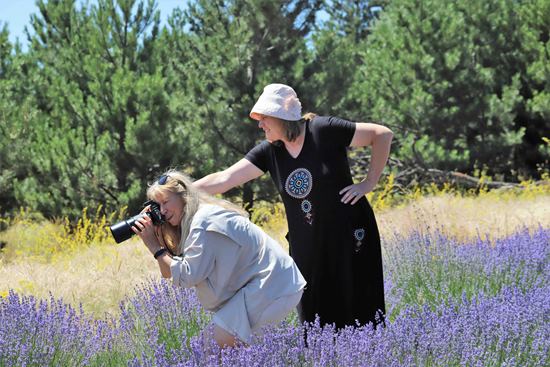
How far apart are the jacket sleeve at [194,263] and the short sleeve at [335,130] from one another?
92 centimetres

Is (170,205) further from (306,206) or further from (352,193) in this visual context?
(352,193)

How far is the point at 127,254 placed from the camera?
23.8 feet

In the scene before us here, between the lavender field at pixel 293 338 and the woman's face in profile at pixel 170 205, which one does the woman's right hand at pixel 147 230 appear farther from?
the lavender field at pixel 293 338

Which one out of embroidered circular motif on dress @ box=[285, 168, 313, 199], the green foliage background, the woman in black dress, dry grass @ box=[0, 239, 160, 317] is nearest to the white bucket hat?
the woman in black dress

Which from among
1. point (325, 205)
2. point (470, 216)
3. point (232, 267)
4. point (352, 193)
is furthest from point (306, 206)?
point (470, 216)

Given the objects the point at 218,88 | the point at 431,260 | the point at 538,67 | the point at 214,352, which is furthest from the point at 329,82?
the point at 214,352

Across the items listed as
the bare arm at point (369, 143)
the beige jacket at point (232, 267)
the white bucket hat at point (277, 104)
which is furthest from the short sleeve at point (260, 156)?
the beige jacket at point (232, 267)

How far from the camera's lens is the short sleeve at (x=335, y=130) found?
3.69 meters

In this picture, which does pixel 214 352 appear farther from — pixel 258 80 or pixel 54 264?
pixel 258 80

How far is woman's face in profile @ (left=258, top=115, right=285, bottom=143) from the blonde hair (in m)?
0.53

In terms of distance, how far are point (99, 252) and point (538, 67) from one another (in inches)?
292

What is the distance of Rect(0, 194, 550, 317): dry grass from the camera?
18.0 feet

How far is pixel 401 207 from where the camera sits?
31.5 feet

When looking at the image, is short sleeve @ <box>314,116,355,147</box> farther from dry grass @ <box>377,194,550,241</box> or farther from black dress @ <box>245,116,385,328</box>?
dry grass @ <box>377,194,550,241</box>
